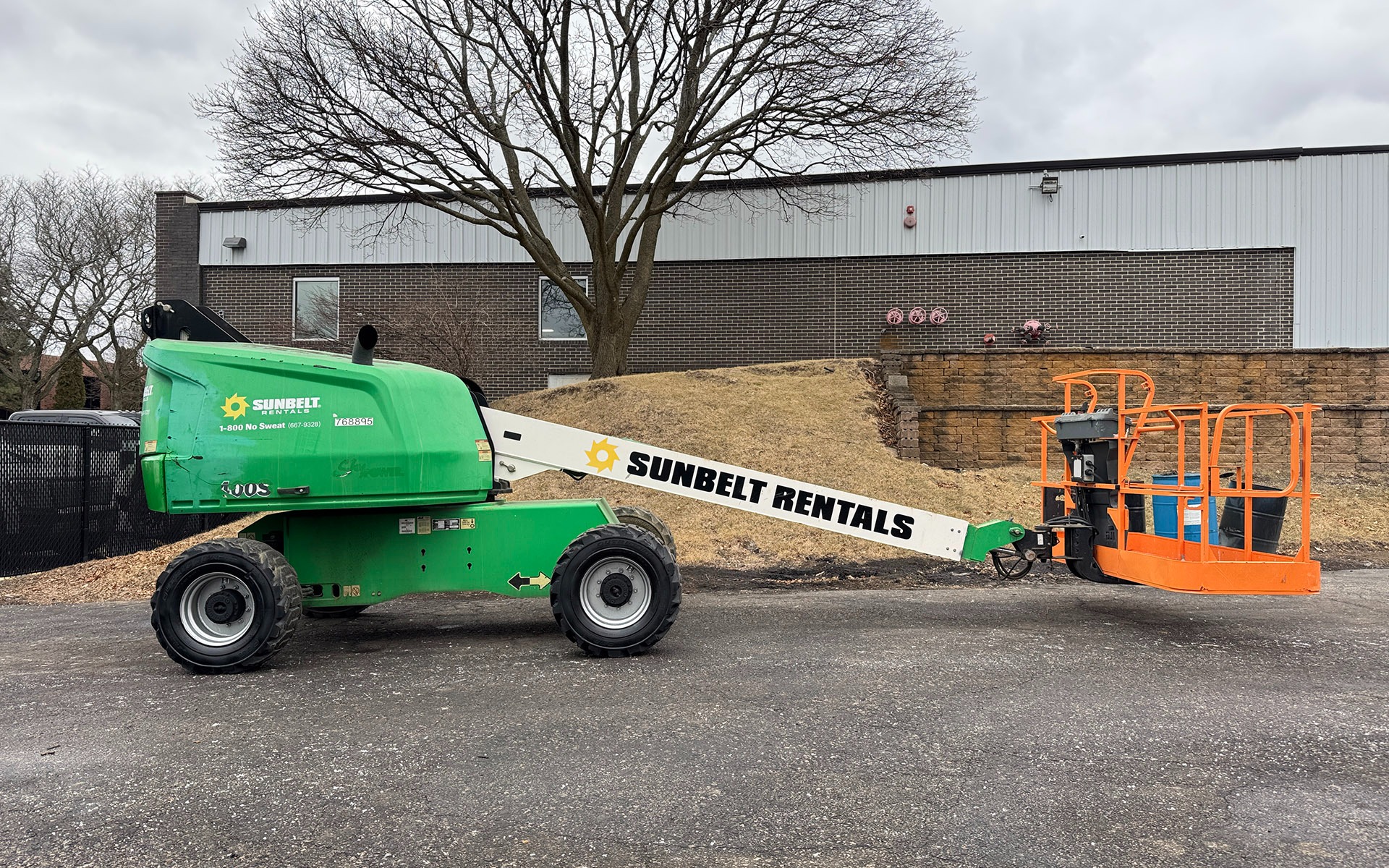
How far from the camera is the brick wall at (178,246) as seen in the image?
23.2 m

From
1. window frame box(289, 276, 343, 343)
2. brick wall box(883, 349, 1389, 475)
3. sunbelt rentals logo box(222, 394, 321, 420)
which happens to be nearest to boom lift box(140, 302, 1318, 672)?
sunbelt rentals logo box(222, 394, 321, 420)

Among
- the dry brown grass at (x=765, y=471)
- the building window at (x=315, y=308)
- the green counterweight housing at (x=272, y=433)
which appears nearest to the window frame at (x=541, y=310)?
the dry brown grass at (x=765, y=471)

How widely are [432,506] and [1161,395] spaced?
43.2 feet

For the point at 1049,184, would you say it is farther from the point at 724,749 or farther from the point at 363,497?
the point at 724,749

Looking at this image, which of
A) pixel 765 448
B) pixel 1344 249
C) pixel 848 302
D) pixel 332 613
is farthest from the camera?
pixel 848 302

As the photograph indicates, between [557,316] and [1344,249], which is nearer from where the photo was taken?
[1344,249]

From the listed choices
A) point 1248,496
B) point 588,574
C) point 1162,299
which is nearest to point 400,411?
Answer: point 588,574

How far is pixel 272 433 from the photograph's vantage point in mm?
6324

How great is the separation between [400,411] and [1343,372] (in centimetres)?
1536

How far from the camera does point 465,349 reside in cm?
1986

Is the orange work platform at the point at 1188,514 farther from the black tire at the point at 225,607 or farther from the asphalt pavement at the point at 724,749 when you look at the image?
the black tire at the point at 225,607

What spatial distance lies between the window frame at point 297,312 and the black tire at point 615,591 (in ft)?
59.1

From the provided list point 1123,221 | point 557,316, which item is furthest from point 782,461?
point 1123,221

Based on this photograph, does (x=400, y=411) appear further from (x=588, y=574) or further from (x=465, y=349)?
(x=465, y=349)
